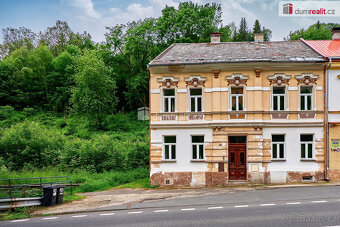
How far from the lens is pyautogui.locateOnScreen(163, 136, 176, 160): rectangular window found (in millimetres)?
18081

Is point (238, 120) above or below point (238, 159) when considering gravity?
above

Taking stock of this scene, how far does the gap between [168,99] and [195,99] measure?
1.86 metres

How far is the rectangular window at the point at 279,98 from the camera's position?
1780 cm

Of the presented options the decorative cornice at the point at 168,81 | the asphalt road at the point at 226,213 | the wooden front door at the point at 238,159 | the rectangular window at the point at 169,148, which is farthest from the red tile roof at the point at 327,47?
the rectangular window at the point at 169,148

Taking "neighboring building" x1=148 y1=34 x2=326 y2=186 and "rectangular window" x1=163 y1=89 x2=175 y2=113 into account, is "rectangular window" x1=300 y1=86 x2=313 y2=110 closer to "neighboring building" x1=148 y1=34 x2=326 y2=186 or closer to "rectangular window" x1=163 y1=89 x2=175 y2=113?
"neighboring building" x1=148 y1=34 x2=326 y2=186

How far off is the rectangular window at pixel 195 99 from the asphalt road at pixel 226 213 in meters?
6.20

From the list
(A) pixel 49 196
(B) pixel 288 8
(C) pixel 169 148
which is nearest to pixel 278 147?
(C) pixel 169 148

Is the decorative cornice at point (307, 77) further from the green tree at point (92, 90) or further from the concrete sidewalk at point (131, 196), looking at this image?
the green tree at point (92, 90)

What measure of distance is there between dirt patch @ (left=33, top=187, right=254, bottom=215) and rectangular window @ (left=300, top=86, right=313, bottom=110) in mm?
6913

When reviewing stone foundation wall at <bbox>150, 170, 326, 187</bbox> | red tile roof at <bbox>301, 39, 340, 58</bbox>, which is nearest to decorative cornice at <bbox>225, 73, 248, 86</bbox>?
red tile roof at <bbox>301, 39, 340, 58</bbox>

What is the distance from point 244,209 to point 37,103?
4382 cm

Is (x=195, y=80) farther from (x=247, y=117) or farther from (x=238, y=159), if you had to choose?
(x=238, y=159)

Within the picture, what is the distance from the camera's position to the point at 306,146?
17531mm

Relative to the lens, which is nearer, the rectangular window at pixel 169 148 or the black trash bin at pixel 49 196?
the black trash bin at pixel 49 196
